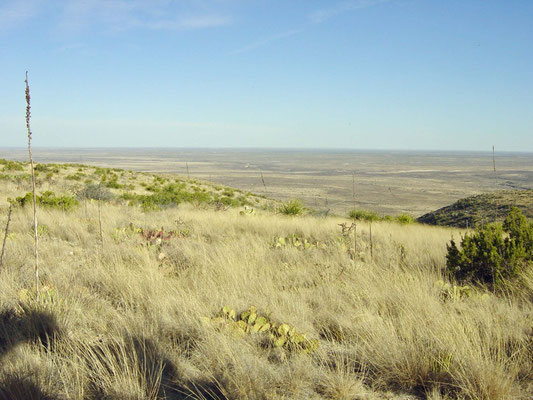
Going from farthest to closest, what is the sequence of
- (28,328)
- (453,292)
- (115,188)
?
1. (115,188)
2. (453,292)
3. (28,328)

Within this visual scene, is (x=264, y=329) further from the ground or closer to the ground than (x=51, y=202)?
closer to the ground

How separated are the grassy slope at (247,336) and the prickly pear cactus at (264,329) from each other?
0.08 meters

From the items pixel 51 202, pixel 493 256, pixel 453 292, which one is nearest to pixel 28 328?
pixel 453 292

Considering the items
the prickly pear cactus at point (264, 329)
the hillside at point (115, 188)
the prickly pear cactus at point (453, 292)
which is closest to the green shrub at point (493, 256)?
the prickly pear cactus at point (453, 292)

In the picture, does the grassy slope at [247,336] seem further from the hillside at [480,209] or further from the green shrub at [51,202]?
the hillside at [480,209]

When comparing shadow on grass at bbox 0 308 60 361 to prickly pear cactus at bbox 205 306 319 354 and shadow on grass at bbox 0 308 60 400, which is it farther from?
prickly pear cactus at bbox 205 306 319 354

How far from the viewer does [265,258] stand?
546 centimetres

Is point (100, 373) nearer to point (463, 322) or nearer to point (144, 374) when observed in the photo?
point (144, 374)

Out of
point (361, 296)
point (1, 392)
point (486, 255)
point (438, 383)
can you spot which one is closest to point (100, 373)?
point (1, 392)

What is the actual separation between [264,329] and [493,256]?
297 centimetres

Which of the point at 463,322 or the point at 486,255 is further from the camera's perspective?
the point at 486,255

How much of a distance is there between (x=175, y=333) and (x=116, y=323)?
0.50m

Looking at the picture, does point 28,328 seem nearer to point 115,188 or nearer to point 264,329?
point 264,329

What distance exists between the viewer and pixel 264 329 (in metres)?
2.90
